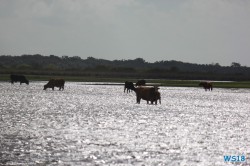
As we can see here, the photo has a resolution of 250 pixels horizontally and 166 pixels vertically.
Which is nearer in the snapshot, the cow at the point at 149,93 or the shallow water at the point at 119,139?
the shallow water at the point at 119,139

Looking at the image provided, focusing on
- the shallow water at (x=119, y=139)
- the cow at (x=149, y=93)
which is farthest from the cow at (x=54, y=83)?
the shallow water at (x=119, y=139)

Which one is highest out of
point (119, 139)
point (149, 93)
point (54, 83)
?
point (54, 83)

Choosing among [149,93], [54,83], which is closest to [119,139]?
[149,93]

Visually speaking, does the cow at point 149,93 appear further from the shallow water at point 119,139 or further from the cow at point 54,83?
the cow at point 54,83

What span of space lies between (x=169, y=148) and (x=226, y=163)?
3366 mm

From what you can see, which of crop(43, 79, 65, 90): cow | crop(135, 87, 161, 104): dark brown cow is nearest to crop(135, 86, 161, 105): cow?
crop(135, 87, 161, 104): dark brown cow

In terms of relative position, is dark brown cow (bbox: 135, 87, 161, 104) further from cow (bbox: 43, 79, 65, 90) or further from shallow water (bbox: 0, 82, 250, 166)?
cow (bbox: 43, 79, 65, 90)

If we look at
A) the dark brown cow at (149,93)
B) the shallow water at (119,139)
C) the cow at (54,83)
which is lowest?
the shallow water at (119,139)

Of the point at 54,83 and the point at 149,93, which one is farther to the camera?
the point at 54,83

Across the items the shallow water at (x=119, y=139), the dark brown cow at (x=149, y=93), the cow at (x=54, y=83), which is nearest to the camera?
the shallow water at (x=119, y=139)

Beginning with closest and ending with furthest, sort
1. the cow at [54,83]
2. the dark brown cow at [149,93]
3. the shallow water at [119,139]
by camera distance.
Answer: the shallow water at [119,139], the dark brown cow at [149,93], the cow at [54,83]

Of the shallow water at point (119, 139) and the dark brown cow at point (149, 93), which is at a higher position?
the dark brown cow at point (149, 93)

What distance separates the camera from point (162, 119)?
35031 mm

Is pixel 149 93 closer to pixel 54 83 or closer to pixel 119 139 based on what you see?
pixel 119 139
